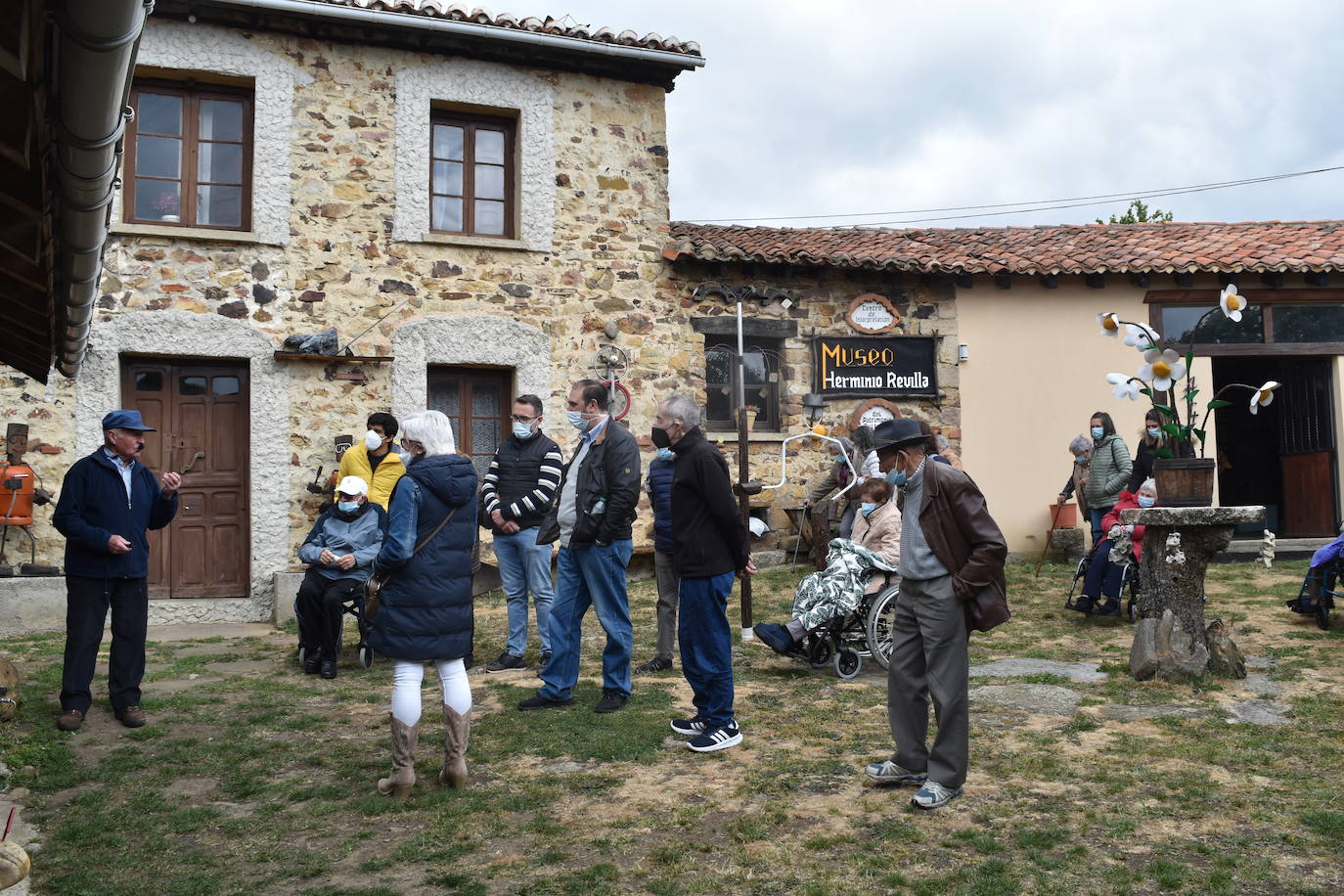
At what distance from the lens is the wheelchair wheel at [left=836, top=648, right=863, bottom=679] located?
21.9ft

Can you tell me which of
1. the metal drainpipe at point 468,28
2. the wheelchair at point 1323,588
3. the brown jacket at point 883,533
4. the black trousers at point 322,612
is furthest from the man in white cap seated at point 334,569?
the wheelchair at point 1323,588

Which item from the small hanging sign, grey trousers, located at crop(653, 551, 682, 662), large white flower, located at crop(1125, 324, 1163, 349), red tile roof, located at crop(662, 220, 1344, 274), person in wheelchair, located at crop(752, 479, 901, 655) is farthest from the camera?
the small hanging sign

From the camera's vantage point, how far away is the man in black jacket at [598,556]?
5629 mm

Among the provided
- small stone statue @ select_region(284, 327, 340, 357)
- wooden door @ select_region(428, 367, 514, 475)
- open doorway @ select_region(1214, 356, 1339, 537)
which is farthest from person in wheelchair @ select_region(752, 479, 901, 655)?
open doorway @ select_region(1214, 356, 1339, 537)

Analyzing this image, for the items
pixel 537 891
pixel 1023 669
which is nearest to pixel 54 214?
pixel 537 891

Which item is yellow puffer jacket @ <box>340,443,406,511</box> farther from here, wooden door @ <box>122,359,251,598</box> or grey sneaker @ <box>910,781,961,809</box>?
grey sneaker @ <box>910,781,961,809</box>

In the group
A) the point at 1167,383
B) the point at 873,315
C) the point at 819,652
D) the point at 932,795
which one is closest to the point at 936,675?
the point at 932,795

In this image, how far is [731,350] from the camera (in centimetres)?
1179

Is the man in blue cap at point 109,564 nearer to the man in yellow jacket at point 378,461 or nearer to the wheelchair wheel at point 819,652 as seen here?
the man in yellow jacket at point 378,461

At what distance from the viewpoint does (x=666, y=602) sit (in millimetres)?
6918

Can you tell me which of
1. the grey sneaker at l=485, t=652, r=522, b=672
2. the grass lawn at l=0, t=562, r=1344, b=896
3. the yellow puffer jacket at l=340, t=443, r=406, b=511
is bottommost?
the grass lawn at l=0, t=562, r=1344, b=896

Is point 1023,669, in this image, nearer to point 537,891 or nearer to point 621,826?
point 621,826

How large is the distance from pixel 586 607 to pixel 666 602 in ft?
3.82

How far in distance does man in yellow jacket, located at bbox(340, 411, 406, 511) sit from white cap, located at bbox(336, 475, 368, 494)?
442 millimetres
